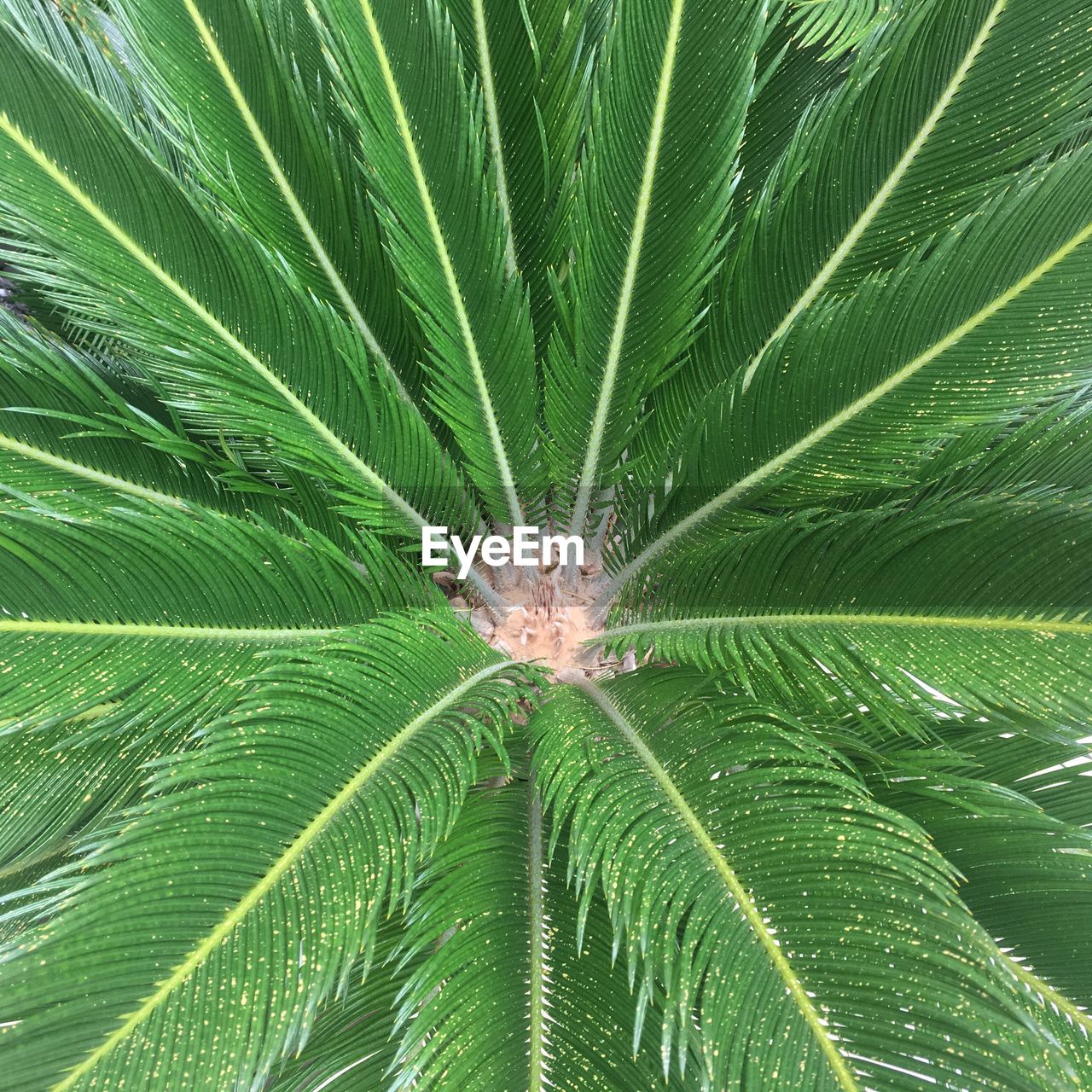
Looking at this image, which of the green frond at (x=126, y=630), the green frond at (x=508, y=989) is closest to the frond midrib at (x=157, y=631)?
the green frond at (x=126, y=630)

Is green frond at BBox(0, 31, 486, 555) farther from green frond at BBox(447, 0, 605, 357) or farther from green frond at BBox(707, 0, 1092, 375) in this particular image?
green frond at BBox(707, 0, 1092, 375)

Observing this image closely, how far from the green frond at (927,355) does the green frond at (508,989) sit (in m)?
0.60

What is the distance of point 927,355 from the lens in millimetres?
889

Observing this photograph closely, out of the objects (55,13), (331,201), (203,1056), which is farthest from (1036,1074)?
(55,13)

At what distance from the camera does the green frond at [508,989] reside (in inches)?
28.0

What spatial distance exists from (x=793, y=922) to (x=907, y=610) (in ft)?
1.16

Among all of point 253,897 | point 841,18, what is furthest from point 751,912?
point 841,18

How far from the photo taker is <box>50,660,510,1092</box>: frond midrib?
54 cm

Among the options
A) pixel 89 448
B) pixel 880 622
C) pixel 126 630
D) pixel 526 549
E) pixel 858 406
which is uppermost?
pixel 89 448

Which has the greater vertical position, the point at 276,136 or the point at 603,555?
the point at 276,136

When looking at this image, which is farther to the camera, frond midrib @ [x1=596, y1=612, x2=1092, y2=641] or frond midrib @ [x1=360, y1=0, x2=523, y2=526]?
frond midrib @ [x1=360, y1=0, x2=523, y2=526]

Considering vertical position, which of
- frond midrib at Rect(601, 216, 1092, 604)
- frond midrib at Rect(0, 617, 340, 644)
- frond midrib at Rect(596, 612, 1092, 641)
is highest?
frond midrib at Rect(601, 216, 1092, 604)

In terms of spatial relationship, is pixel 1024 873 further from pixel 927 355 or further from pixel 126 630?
pixel 126 630

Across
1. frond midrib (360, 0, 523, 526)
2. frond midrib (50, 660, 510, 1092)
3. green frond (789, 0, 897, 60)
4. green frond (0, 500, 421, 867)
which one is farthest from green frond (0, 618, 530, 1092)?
green frond (789, 0, 897, 60)
